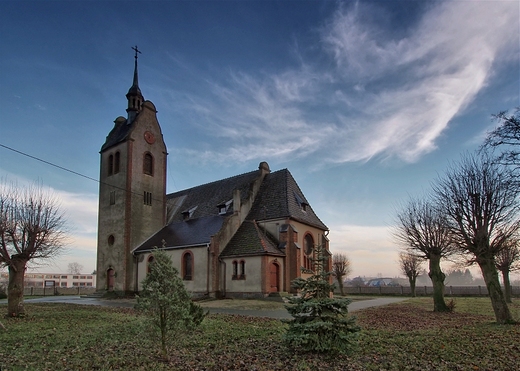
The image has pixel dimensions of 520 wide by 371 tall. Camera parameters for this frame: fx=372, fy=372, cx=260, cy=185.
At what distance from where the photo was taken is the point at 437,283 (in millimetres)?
22047

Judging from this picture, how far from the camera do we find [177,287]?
332 inches

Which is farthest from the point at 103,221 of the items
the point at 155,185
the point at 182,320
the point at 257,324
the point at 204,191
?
the point at 182,320

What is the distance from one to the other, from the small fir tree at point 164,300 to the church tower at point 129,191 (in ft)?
97.7

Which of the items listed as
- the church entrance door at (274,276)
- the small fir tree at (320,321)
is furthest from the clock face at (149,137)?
the small fir tree at (320,321)

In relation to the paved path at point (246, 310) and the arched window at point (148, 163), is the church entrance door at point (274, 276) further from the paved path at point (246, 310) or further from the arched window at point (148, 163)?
the arched window at point (148, 163)

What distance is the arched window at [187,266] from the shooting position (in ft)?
105

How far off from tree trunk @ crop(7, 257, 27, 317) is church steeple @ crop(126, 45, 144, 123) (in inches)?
967

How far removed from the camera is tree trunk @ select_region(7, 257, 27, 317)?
17.3 metres

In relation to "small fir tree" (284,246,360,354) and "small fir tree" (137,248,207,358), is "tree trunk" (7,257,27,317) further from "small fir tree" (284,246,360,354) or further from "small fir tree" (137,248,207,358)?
"small fir tree" (284,246,360,354)

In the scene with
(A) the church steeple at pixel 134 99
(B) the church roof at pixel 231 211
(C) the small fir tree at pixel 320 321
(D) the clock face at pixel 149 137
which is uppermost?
(A) the church steeple at pixel 134 99

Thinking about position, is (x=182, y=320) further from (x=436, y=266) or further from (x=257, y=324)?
(x=436, y=266)

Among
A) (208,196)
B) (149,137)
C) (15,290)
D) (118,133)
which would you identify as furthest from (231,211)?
(15,290)

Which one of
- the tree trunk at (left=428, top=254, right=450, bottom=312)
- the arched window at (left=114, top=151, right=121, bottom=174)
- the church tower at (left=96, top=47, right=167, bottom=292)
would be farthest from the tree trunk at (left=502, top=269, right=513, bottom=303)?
the arched window at (left=114, top=151, right=121, bottom=174)

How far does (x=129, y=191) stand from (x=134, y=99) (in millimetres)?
10862
